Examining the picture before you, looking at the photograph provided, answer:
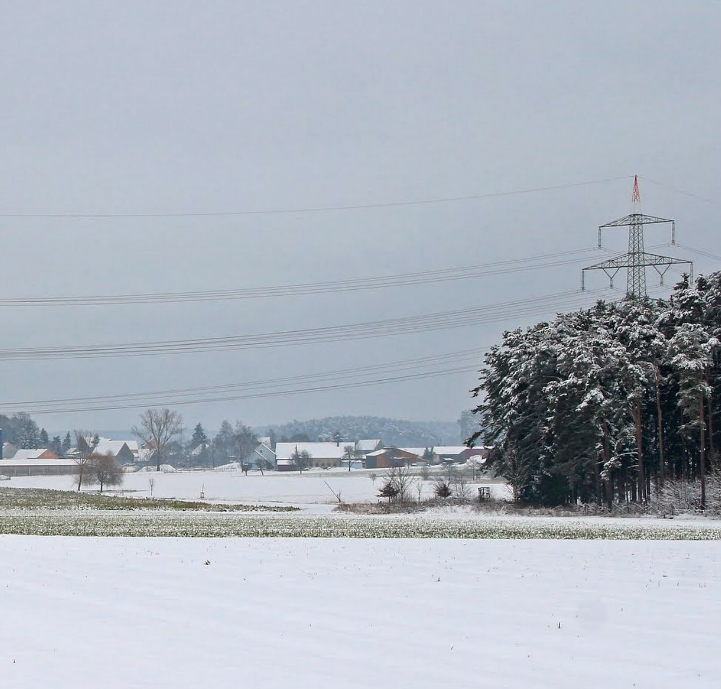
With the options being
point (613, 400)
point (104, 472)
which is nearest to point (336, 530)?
point (613, 400)

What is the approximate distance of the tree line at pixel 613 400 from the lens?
67.6 meters

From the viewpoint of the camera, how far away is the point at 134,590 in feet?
74.0

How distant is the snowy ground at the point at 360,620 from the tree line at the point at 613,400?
38.7 metres

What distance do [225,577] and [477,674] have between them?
1223 cm

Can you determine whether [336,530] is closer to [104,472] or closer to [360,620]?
[360,620]

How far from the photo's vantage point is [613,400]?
6981 centimetres

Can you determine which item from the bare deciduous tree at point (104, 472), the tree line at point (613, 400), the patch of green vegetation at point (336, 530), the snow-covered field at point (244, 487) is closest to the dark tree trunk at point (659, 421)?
the tree line at point (613, 400)

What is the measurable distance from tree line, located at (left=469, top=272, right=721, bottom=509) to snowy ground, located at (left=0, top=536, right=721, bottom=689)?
127 ft

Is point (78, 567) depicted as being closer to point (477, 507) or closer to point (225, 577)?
point (225, 577)

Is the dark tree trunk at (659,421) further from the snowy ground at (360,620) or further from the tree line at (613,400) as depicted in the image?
the snowy ground at (360,620)

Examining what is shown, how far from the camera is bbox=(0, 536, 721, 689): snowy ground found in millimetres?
14125

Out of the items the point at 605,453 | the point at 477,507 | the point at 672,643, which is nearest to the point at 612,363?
the point at 605,453

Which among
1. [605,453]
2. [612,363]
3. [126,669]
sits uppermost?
[612,363]

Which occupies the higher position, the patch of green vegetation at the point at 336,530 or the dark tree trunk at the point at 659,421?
the dark tree trunk at the point at 659,421
